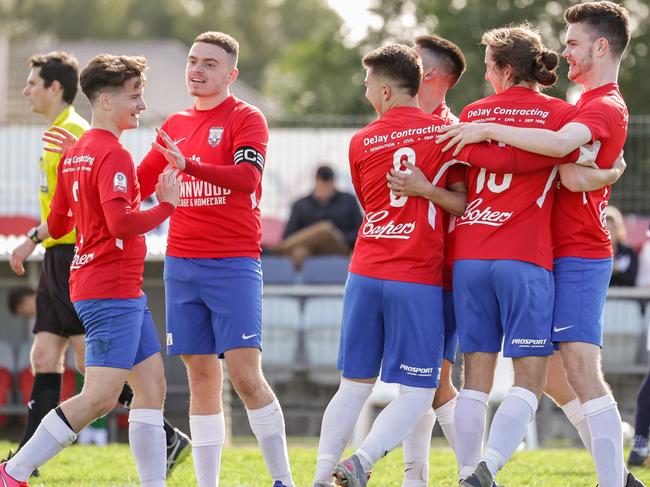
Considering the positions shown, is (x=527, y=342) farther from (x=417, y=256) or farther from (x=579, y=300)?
(x=417, y=256)

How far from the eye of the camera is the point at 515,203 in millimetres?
5891

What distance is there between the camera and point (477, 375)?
5.97m

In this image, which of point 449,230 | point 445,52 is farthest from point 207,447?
point 445,52

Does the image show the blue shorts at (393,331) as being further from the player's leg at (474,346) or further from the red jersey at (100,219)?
the red jersey at (100,219)

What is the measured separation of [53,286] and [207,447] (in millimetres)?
1762

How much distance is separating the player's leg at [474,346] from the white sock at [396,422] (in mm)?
176

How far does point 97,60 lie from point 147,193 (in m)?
0.81

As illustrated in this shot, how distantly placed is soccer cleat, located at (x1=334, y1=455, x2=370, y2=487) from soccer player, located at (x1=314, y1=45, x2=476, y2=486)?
27cm

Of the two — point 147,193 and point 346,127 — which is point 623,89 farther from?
point 147,193

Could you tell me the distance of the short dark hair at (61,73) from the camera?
7.83m

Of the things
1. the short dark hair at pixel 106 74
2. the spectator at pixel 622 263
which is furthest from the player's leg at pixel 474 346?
the spectator at pixel 622 263

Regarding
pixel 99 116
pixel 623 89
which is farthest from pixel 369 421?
pixel 623 89

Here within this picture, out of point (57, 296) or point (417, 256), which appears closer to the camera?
point (417, 256)

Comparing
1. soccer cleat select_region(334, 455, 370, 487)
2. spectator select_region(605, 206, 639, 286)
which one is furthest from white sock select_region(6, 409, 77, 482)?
spectator select_region(605, 206, 639, 286)
